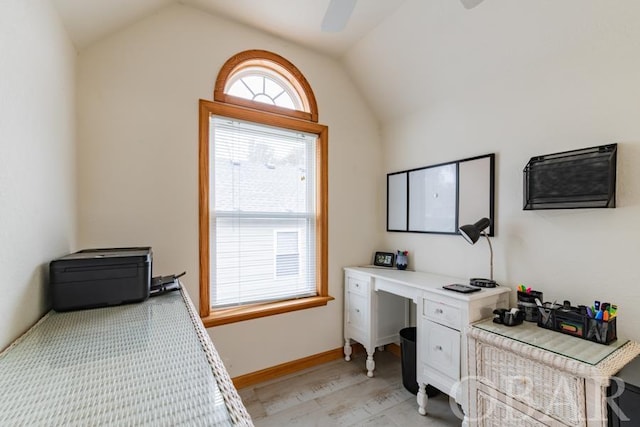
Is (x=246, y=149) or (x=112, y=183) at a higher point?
(x=246, y=149)

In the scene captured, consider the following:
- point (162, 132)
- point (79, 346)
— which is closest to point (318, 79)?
point (162, 132)

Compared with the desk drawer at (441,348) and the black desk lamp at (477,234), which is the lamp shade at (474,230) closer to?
the black desk lamp at (477,234)

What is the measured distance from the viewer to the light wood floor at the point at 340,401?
1.88 m

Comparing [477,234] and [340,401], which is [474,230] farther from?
[340,401]

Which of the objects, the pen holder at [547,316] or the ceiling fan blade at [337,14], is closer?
the ceiling fan blade at [337,14]

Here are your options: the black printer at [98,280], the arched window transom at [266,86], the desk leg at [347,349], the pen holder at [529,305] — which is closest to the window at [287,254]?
the desk leg at [347,349]

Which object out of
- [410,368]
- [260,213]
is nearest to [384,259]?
[410,368]

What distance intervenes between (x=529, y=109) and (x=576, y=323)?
131cm

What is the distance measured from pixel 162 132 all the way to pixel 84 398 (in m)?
1.76

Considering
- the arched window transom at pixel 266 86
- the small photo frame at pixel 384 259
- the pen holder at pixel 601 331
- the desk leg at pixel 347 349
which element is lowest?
the desk leg at pixel 347 349

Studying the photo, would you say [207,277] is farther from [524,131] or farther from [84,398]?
[524,131]

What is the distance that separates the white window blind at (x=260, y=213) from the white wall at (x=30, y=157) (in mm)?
918

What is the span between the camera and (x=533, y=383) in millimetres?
1385

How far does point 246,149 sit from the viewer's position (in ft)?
7.59
